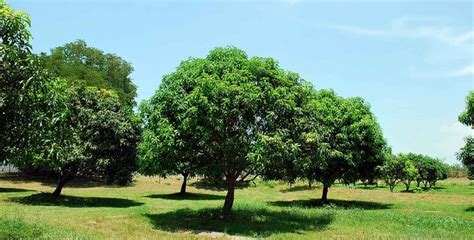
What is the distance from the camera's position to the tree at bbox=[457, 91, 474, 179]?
36.7m

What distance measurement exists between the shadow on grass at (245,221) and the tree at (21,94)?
33.6ft

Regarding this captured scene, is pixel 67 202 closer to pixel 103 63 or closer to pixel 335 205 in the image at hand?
pixel 335 205

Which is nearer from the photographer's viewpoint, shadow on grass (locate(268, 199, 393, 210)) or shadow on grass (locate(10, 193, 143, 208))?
shadow on grass (locate(10, 193, 143, 208))

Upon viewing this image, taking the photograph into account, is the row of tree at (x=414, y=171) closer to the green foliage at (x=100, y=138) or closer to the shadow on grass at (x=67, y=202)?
the green foliage at (x=100, y=138)

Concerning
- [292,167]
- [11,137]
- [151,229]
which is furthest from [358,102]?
[11,137]

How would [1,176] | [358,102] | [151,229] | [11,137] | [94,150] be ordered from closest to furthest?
[11,137]
[151,229]
[94,150]
[358,102]
[1,176]

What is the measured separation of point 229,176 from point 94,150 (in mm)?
16604

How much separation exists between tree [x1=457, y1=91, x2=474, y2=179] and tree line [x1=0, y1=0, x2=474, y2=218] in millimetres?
112

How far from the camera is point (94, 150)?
37344 millimetres

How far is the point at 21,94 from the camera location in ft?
45.3

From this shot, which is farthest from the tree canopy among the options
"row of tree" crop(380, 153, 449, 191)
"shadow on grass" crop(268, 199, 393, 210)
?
"row of tree" crop(380, 153, 449, 191)

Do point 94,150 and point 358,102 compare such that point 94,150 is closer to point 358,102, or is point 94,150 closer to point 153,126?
point 153,126

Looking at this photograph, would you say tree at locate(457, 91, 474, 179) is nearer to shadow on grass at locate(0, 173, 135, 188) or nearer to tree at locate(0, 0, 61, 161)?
tree at locate(0, 0, 61, 161)

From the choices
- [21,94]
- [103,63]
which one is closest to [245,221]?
[21,94]
